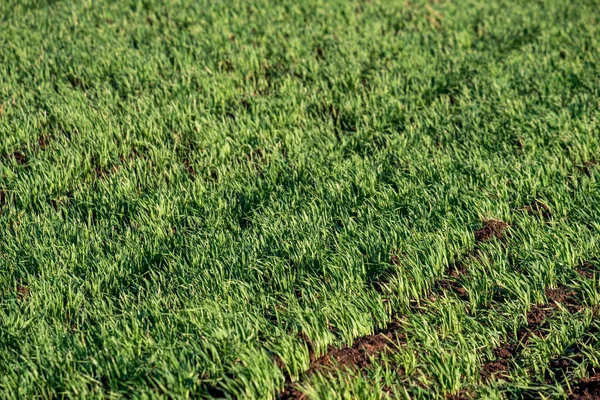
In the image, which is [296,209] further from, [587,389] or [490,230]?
[587,389]

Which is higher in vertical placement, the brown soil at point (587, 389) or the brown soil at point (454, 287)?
the brown soil at point (454, 287)

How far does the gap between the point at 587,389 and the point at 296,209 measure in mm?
1808

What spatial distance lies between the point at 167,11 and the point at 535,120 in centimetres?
386

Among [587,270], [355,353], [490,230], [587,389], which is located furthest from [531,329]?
[355,353]

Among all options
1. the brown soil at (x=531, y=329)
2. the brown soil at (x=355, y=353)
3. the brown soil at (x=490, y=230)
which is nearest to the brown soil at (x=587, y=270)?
the brown soil at (x=531, y=329)

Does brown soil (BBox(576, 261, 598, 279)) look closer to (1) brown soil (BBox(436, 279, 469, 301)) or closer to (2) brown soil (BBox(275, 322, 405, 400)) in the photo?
(1) brown soil (BBox(436, 279, 469, 301))

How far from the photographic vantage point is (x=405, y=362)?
2938 millimetres

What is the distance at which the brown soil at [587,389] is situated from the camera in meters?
2.84

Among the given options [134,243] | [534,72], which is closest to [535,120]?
[534,72]

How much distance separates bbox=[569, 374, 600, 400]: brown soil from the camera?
2844 millimetres

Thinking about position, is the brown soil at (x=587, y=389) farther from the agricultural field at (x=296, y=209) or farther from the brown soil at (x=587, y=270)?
the brown soil at (x=587, y=270)

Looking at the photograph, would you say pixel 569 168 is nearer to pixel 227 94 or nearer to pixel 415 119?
pixel 415 119

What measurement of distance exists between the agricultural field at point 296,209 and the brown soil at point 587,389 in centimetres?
2

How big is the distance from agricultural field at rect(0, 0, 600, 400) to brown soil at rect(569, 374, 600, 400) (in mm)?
23
